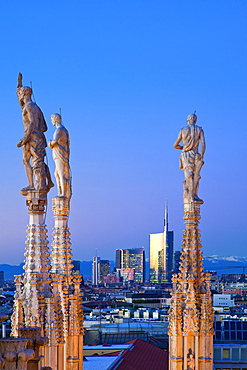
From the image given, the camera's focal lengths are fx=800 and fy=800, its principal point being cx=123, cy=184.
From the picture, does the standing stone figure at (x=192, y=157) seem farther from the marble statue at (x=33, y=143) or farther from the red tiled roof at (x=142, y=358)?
the red tiled roof at (x=142, y=358)

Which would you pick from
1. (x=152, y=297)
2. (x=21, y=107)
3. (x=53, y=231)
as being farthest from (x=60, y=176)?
(x=152, y=297)

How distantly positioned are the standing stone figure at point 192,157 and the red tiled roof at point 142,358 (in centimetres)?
1590

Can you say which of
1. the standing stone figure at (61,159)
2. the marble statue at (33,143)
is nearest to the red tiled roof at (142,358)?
the standing stone figure at (61,159)

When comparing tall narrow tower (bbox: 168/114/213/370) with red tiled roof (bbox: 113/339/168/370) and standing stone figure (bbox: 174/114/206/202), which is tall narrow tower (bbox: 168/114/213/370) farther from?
red tiled roof (bbox: 113/339/168/370)

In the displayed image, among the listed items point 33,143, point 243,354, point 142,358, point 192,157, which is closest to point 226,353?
point 243,354

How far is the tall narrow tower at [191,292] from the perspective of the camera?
14398 mm

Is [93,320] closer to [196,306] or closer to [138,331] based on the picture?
[138,331]

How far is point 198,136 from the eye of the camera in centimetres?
1526

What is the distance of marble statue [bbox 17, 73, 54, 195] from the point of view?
44.0 feet

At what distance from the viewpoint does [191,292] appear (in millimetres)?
14500

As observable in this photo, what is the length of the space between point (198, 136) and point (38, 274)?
14.1 ft

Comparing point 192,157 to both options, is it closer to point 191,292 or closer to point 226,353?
point 191,292

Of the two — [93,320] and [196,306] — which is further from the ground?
[196,306]

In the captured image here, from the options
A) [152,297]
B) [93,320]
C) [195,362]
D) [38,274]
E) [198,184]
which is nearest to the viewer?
[38,274]
